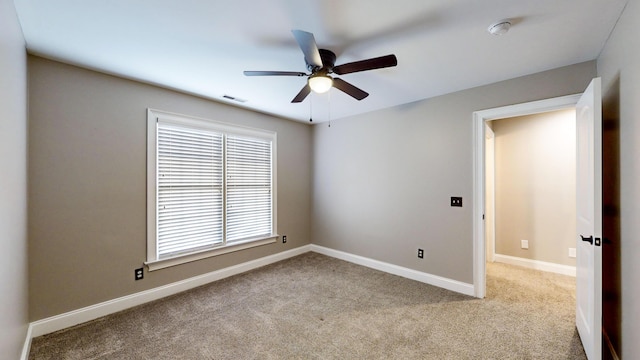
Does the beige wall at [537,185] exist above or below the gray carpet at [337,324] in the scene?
above

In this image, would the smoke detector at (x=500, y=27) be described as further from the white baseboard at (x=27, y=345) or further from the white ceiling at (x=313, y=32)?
the white baseboard at (x=27, y=345)

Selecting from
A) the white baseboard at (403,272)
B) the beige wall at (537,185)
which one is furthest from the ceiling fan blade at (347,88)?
the beige wall at (537,185)

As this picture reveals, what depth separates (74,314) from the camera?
2408 mm

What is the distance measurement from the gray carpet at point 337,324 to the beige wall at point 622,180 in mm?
524

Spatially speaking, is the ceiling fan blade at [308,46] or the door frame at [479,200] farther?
the door frame at [479,200]

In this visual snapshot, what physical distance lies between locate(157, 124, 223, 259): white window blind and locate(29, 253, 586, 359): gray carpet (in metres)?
0.63

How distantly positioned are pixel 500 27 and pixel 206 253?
3767 millimetres

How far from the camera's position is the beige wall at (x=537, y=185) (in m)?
3.60

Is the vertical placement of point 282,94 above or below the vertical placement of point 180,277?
above

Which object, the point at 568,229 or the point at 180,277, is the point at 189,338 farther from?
the point at 568,229

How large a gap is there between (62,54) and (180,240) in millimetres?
2114

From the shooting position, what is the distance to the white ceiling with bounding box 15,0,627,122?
1.64m

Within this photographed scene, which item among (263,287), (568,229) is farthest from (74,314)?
(568,229)

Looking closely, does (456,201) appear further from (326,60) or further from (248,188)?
(248,188)
